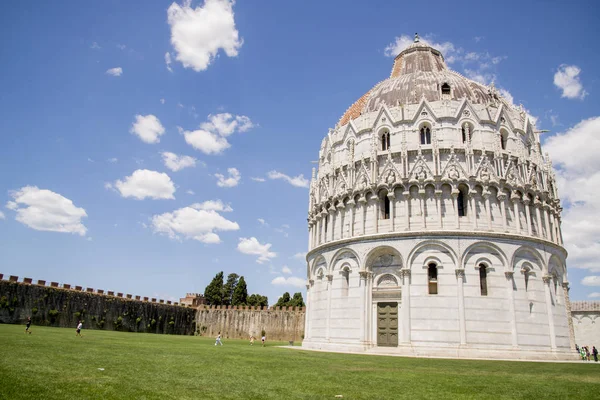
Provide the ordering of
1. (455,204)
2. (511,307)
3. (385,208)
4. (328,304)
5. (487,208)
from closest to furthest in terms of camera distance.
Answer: (511,307)
(487,208)
(455,204)
(385,208)
(328,304)

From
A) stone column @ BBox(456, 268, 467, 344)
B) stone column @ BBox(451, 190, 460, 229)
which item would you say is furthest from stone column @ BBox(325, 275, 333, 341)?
stone column @ BBox(451, 190, 460, 229)

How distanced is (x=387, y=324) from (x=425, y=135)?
16453 mm

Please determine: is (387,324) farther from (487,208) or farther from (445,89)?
(445,89)

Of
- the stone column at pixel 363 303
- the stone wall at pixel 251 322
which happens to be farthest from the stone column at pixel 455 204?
the stone wall at pixel 251 322

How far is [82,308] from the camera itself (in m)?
52.2

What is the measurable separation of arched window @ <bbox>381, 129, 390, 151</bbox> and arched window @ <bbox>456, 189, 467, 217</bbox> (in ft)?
25.3

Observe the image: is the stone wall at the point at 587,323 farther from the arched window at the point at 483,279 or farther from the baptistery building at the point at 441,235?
the arched window at the point at 483,279

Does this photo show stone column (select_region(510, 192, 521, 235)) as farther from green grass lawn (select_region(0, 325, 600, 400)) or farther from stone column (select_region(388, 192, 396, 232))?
green grass lawn (select_region(0, 325, 600, 400))

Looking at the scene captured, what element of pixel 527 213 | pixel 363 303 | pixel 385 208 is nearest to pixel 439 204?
pixel 385 208

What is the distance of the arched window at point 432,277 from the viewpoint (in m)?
31.8

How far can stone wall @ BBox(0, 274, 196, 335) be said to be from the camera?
4522cm

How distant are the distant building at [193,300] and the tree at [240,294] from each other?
258 inches

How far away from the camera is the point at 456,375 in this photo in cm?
1703

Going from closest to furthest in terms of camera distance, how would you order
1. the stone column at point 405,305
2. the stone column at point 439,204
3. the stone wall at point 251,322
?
the stone column at point 405,305 < the stone column at point 439,204 < the stone wall at point 251,322
